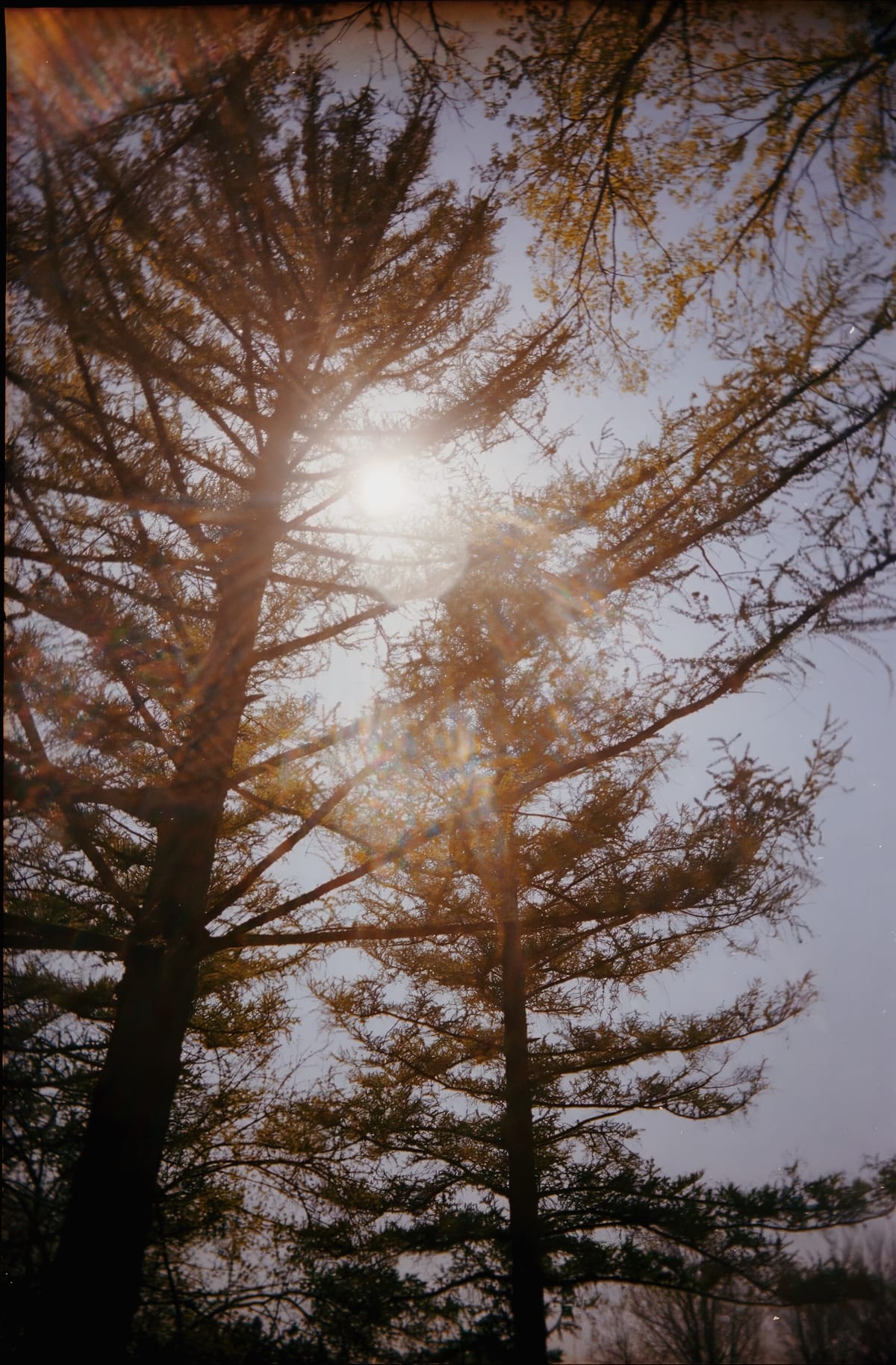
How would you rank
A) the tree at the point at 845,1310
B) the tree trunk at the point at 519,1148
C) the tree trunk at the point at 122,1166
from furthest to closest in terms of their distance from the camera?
the tree trunk at the point at 519,1148, the tree at the point at 845,1310, the tree trunk at the point at 122,1166

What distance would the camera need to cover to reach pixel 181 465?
3832mm

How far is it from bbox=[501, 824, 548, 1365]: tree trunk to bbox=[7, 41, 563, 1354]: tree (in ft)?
6.54

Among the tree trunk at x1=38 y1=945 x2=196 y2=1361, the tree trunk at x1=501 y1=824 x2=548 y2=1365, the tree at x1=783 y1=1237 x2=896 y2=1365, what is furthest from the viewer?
the tree trunk at x1=501 y1=824 x2=548 y2=1365

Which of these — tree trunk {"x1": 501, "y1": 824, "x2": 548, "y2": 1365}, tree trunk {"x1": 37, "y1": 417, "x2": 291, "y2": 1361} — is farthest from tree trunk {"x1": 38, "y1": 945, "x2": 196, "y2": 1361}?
tree trunk {"x1": 501, "y1": 824, "x2": 548, "y2": 1365}

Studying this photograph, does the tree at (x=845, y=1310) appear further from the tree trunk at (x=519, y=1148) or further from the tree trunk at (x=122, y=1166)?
the tree trunk at (x=122, y=1166)

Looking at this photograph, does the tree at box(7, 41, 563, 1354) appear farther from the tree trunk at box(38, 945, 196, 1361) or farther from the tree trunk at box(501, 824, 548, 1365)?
the tree trunk at box(501, 824, 548, 1365)

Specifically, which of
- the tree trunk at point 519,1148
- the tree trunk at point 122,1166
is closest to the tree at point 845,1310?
the tree trunk at point 519,1148

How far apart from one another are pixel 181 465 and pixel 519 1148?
5.66 meters

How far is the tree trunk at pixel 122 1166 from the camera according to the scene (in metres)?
2.40

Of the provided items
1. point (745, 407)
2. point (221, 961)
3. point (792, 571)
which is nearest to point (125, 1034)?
point (221, 961)

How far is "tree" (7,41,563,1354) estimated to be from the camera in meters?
2.90

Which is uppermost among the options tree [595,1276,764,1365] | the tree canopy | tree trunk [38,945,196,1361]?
the tree canopy

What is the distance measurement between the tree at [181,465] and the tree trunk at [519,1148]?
6.54 ft

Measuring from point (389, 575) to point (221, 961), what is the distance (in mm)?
3770
